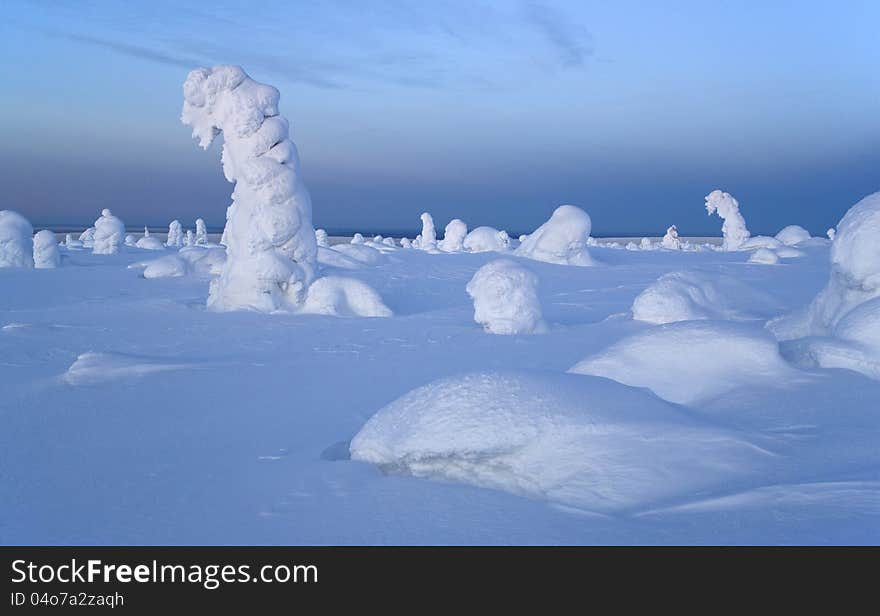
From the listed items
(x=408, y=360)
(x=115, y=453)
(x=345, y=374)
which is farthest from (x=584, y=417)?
(x=408, y=360)

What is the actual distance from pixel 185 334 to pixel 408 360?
431cm

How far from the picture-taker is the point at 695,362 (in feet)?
21.4

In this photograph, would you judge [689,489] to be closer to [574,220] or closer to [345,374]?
[345,374]

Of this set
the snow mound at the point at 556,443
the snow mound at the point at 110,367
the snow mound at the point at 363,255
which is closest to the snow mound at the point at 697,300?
the snow mound at the point at 556,443

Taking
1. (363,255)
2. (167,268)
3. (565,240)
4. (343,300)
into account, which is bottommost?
(343,300)

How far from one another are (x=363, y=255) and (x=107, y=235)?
16.3m

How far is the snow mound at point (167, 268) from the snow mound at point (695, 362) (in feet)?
57.4

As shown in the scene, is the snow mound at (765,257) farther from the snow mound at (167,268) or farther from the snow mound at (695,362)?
the snow mound at (695,362)

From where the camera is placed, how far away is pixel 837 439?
16.2ft

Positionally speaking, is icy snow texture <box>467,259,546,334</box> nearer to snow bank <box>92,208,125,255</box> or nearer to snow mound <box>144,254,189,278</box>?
snow mound <box>144,254,189,278</box>

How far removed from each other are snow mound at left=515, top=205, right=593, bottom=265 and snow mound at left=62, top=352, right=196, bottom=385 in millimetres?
19381

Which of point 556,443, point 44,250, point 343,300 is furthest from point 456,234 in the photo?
point 556,443

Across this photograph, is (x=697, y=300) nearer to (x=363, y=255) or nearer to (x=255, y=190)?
(x=255, y=190)
